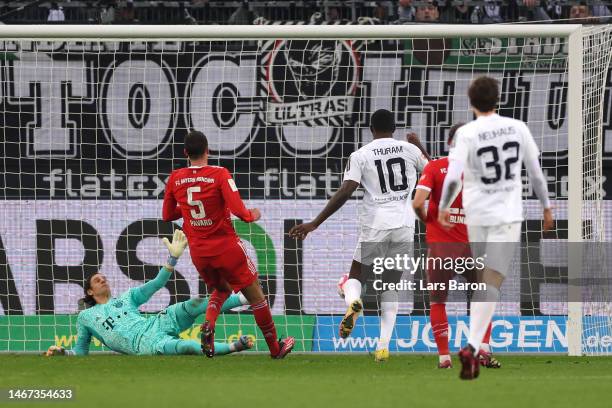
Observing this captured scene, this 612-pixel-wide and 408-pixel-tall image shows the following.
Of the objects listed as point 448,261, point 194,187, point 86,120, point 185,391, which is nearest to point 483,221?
point 448,261

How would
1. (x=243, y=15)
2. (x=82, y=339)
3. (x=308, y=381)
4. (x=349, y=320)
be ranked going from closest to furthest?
(x=308, y=381) < (x=349, y=320) < (x=82, y=339) < (x=243, y=15)

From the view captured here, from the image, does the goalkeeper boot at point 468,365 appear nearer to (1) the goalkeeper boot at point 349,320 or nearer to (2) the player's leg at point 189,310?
(1) the goalkeeper boot at point 349,320

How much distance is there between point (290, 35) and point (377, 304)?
130 inches

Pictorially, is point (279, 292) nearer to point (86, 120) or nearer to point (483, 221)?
point (86, 120)

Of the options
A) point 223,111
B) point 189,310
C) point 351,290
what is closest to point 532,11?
point 223,111

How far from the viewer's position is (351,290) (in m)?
10.2

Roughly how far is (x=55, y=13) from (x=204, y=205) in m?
8.54

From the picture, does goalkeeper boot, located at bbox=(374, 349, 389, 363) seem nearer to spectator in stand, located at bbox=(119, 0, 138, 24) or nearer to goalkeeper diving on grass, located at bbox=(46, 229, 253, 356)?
goalkeeper diving on grass, located at bbox=(46, 229, 253, 356)

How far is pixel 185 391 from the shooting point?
7227 millimetres

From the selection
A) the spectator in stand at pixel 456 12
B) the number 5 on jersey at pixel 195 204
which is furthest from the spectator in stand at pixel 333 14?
the number 5 on jersey at pixel 195 204

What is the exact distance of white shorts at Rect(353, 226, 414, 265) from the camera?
34.0 feet

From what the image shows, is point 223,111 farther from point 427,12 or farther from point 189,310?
point 427,12

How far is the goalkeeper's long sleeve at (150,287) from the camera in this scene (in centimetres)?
1080

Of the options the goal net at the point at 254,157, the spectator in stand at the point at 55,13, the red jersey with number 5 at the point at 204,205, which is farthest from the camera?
the spectator in stand at the point at 55,13
